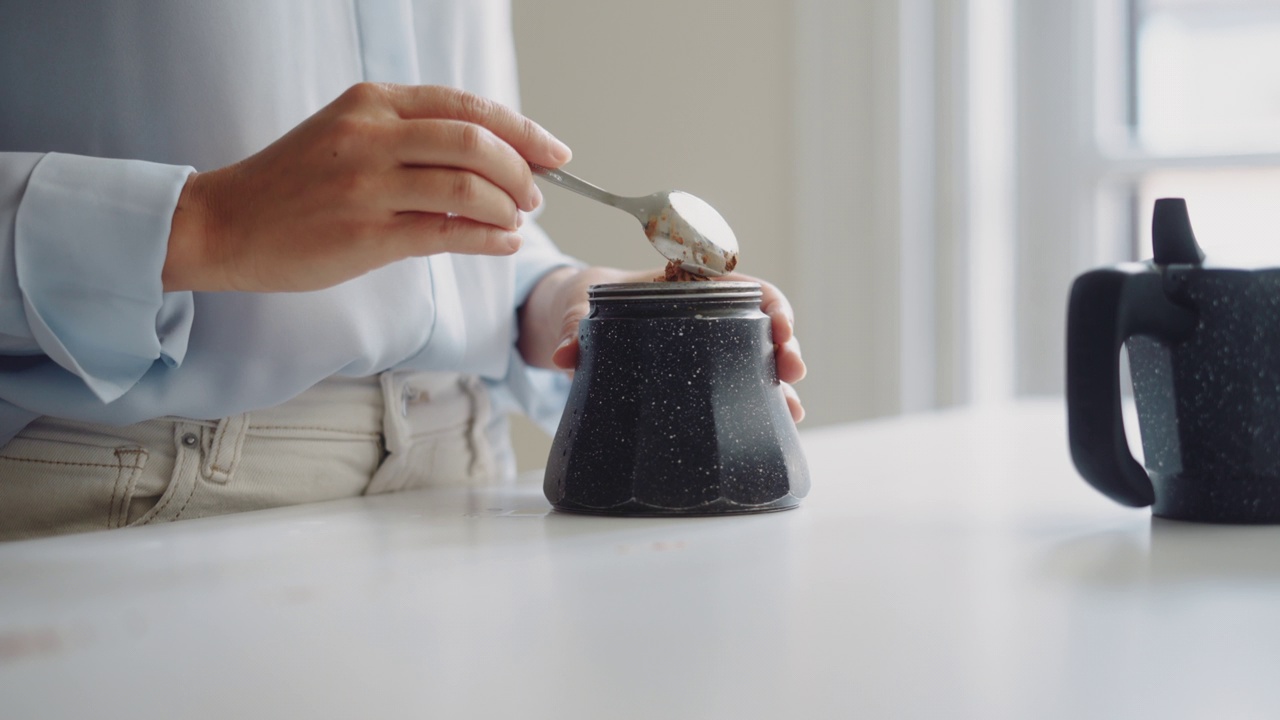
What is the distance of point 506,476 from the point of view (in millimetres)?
930

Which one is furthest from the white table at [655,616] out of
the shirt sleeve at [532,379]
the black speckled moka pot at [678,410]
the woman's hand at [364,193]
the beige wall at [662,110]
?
the beige wall at [662,110]

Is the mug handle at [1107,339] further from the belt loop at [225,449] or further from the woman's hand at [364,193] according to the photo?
the belt loop at [225,449]

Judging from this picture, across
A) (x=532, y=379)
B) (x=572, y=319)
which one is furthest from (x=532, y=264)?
(x=572, y=319)

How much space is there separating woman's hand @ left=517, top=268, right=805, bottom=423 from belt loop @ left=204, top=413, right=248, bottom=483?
0.66 feet

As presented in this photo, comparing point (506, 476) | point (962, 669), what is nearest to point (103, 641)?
point (962, 669)

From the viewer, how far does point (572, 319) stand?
2.34ft

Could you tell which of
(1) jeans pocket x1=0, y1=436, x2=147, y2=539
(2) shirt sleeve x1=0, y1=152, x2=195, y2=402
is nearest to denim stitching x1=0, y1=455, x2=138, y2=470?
(1) jeans pocket x1=0, y1=436, x2=147, y2=539

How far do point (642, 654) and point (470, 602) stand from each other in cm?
9

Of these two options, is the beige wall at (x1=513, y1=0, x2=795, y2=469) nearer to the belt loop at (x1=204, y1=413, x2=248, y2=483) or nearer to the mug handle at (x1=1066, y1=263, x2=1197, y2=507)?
the belt loop at (x1=204, y1=413, x2=248, y2=483)

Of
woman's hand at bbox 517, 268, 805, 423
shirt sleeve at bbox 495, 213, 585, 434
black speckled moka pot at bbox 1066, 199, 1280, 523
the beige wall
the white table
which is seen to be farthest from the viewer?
the beige wall

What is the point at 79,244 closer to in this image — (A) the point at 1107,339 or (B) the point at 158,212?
(B) the point at 158,212

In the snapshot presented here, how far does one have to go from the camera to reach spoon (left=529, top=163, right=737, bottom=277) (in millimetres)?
585

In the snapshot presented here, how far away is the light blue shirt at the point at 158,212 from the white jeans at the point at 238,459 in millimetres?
24

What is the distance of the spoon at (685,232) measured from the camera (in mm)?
585
